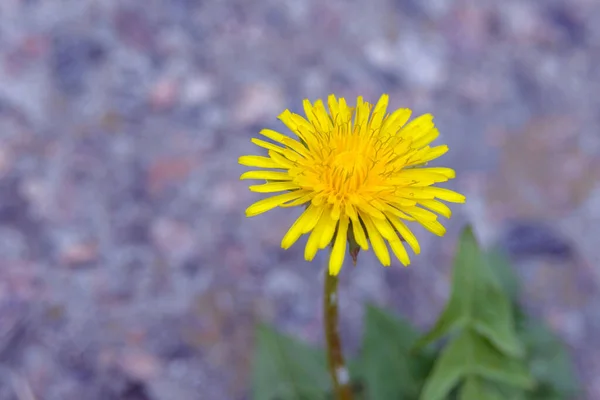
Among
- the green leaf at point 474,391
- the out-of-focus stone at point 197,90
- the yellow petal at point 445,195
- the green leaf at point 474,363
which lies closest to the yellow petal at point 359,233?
the yellow petal at point 445,195

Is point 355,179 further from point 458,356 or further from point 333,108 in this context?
point 458,356

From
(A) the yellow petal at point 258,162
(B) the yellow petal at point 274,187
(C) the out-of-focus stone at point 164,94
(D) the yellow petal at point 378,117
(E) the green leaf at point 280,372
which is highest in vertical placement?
(C) the out-of-focus stone at point 164,94

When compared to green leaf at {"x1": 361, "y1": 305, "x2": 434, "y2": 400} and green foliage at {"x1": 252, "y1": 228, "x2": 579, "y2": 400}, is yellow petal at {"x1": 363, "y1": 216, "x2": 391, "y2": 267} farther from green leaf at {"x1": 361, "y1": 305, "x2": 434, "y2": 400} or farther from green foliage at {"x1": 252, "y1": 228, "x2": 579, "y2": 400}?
green leaf at {"x1": 361, "y1": 305, "x2": 434, "y2": 400}

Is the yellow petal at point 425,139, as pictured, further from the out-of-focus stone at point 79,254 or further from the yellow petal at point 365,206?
the out-of-focus stone at point 79,254

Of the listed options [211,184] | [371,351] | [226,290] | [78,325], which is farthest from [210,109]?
[371,351]

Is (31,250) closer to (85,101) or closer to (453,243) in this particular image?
(85,101)

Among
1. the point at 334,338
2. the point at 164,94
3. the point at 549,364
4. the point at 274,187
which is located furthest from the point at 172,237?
the point at 549,364

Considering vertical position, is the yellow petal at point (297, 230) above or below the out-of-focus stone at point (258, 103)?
below
